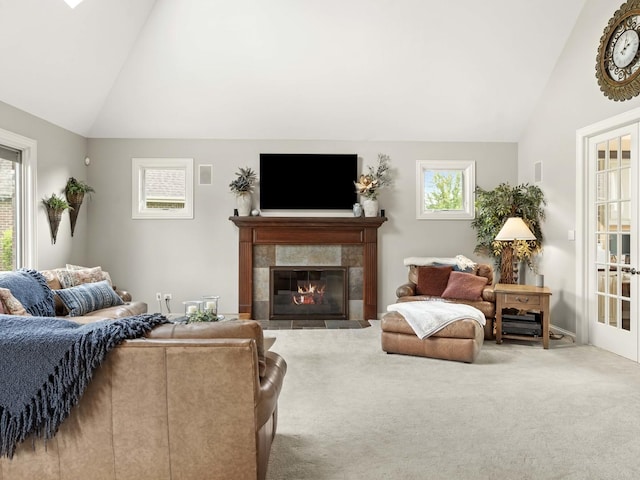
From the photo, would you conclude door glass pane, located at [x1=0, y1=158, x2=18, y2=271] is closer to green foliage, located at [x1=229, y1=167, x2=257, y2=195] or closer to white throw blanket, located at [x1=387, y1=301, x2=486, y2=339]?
green foliage, located at [x1=229, y1=167, x2=257, y2=195]

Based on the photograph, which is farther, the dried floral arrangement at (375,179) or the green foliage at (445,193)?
the green foliage at (445,193)

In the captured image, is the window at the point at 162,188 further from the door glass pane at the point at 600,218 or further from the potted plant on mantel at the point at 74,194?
the door glass pane at the point at 600,218

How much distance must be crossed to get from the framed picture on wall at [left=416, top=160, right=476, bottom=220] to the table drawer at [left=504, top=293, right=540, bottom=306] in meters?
1.83

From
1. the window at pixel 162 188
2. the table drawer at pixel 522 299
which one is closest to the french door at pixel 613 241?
the table drawer at pixel 522 299

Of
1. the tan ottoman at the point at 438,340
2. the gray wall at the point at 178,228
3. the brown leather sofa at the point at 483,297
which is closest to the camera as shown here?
the tan ottoman at the point at 438,340

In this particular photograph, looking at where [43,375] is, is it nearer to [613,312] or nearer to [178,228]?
[178,228]

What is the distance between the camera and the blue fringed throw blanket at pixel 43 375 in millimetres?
1732

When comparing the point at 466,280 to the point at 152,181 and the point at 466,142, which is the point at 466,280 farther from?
the point at 152,181

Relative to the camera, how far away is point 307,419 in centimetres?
289

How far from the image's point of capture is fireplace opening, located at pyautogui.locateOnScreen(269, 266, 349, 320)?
6.35 m

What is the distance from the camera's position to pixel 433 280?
18.7 feet

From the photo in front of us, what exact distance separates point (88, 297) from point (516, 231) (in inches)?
185

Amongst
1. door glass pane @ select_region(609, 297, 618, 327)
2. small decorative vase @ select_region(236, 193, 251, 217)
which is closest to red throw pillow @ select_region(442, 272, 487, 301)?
door glass pane @ select_region(609, 297, 618, 327)

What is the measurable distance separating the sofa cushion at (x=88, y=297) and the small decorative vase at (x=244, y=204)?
194cm
